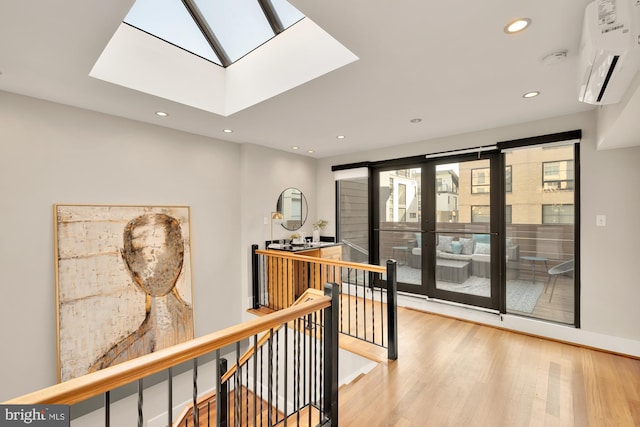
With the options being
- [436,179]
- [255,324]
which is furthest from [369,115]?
[255,324]

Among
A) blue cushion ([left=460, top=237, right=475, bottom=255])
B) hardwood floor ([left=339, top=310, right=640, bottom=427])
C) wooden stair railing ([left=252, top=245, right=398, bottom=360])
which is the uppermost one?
blue cushion ([left=460, top=237, right=475, bottom=255])

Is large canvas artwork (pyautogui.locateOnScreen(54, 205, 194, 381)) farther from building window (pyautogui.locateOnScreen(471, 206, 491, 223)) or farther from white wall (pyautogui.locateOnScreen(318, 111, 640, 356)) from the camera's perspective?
white wall (pyautogui.locateOnScreen(318, 111, 640, 356))

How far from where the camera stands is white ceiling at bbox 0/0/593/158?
1.50 m

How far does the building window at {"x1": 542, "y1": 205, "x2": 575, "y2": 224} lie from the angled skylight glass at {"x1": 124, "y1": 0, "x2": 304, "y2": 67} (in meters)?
3.38

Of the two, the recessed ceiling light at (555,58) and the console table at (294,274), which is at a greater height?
the recessed ceiling light at (555,58)

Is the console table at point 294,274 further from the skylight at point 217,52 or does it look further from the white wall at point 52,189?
the skylight at point 217,52

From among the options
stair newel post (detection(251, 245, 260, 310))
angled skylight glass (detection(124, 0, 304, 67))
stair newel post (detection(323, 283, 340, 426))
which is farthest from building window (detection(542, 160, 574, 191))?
stair newel post (detection(251, 245, 260, 310))

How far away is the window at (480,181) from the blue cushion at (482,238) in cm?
57

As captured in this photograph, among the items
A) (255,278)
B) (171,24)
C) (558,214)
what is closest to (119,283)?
(255,278)

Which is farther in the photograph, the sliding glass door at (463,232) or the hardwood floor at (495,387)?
the sliding glass door at (463,232)

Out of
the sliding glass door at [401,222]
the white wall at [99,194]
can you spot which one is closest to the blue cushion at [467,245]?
the sliding glass door at [401,222]

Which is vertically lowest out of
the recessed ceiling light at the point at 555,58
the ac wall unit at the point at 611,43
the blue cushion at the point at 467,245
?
the blue cushion at the point at 467,245

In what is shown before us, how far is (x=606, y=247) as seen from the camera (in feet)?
9.28

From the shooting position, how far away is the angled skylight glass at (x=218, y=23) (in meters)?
2.43
